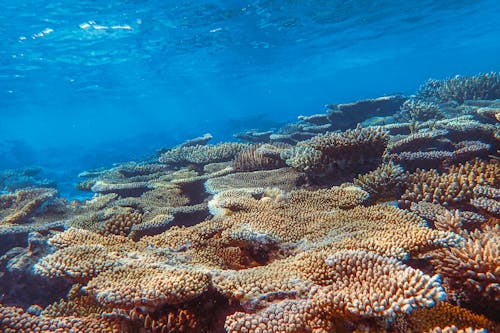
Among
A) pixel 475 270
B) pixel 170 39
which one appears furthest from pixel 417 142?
pixel 170 39

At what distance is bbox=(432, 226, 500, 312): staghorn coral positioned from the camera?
276 centimetres

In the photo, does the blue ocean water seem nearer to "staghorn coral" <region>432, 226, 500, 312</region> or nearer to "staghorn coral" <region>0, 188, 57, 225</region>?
"staghorn coral" <region>0, 188, 57, 225</region>

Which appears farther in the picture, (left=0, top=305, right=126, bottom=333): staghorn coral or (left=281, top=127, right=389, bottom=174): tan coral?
(left=281, top=127, right=389, bottom=174): tan coral

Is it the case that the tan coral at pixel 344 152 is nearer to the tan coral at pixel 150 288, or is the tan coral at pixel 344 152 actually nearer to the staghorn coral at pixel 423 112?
the tan coral at pixel 150 288

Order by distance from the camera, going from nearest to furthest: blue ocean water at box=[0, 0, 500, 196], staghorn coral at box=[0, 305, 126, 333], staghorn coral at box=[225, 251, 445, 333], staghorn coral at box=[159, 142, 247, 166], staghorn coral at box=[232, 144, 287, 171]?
staghorn coral at box=[225, 251, 445, 333]
staghorn coral at box=[0, 305, 126, 333]
staghorn coral at box=[232, 144, 287, 171]
staghorn coral at box=[159, 142, 247, 166]
blue ocean water at box=[0, 0, 500, 196]

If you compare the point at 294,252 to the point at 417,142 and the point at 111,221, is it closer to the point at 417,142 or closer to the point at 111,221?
the point at 111,221

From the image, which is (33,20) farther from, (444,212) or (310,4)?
(444,212)

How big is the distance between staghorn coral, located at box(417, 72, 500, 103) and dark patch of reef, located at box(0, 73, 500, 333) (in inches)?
298

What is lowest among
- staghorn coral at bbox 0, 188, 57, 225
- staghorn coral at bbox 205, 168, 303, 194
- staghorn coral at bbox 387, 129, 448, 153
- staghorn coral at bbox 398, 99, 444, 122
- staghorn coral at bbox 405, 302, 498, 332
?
staghorn coral at bbox 398, 99, 444, 122

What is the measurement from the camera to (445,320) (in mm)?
2625

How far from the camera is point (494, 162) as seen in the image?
6.20 metres

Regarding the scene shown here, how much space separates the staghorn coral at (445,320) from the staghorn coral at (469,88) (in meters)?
14.0

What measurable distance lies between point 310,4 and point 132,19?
12.4 meters

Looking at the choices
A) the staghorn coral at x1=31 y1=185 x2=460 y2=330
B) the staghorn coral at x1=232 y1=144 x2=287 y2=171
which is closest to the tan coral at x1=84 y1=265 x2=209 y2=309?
the staghorn coral at x1=31 y1=185 x2=460 y2=330
